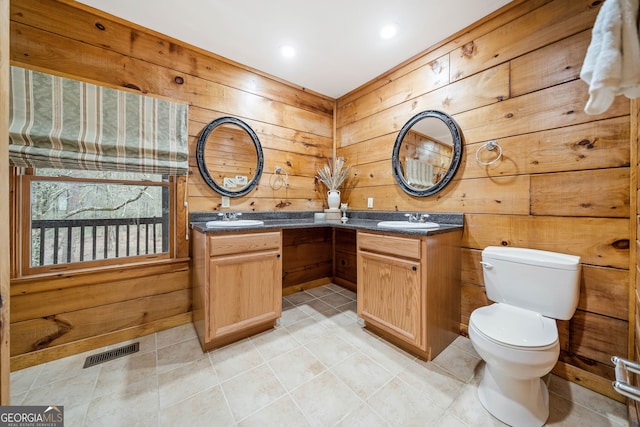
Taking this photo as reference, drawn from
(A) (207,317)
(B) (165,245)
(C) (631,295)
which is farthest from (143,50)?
(C) (631,295)

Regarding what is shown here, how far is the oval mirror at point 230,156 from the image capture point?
7.06ft

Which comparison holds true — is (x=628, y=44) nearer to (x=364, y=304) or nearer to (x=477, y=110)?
(x=477, y=110)

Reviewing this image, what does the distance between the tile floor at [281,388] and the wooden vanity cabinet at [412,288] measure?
13 centimetres

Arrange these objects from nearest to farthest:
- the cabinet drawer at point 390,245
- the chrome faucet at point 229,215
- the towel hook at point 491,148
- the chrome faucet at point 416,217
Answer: the cabinet drawer at point 390,245, the towel hook at point 491,148, the chrome faucet at point 416,217, the chrome faucet at point 229,215

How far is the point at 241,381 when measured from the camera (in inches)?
55.3

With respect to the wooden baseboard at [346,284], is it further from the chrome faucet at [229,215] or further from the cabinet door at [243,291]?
the chrome faucet at [229,215]

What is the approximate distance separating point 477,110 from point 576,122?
22.4 inches

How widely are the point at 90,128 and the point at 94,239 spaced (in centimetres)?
81

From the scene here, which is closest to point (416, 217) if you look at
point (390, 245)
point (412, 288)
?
point (390, 245)

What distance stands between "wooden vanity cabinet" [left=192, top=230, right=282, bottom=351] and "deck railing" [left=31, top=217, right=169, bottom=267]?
1.23 feet

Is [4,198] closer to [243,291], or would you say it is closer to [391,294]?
[243,291]

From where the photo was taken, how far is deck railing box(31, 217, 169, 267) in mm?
1621

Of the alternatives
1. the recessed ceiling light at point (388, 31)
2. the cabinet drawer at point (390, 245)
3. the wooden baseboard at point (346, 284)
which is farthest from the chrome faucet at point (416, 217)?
the recessed ceiling light at point (388, 31)

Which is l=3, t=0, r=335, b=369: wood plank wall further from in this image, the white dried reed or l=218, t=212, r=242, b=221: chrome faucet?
the white dried reed
